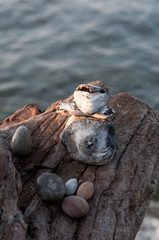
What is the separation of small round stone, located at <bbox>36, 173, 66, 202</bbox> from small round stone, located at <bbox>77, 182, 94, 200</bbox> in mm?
208

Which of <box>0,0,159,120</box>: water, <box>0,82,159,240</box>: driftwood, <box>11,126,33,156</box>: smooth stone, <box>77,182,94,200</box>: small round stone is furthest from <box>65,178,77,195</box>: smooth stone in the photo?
<box>0,0,159,120</box>: water

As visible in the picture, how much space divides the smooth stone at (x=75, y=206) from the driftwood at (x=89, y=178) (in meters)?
0.08

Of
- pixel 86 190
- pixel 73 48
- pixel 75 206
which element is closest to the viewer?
pixel 75 206

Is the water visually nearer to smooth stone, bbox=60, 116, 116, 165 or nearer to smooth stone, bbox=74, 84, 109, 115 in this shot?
smooth stone, bbox=60, 116, 116, 165

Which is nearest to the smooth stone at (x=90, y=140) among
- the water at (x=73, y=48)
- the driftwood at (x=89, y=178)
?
the driftwood at (x=89, y=178)

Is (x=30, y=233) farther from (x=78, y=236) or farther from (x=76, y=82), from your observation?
(x=76, y=82)

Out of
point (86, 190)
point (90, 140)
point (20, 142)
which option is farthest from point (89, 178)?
point (20, 142)

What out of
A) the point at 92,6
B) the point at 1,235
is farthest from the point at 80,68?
the point at 1,235

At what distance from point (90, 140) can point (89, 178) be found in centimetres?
39

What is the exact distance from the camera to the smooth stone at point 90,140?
136 inches

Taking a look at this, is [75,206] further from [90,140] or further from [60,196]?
[90,140]

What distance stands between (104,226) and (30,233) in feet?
2.27

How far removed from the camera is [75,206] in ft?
9.73

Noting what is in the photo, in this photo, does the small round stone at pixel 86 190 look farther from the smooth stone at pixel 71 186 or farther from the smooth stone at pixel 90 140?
the smooth stone at pixel 90 140
